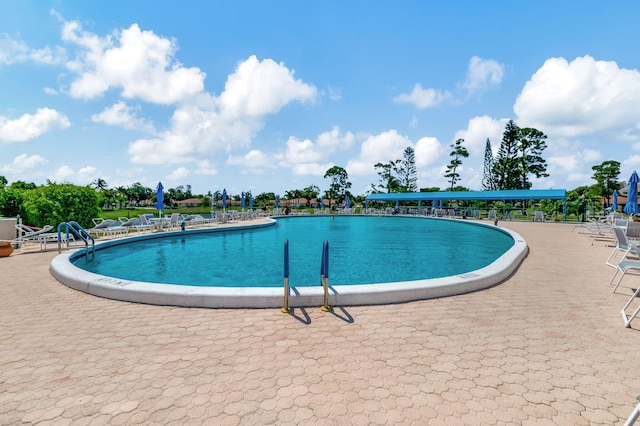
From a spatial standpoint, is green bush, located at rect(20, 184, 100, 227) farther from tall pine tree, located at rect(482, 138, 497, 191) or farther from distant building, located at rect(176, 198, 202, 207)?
distant building, located at rect(176, 198, 202, 207)

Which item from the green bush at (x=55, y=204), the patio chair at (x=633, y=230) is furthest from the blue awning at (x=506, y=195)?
the green bush at (x=55, y=204)

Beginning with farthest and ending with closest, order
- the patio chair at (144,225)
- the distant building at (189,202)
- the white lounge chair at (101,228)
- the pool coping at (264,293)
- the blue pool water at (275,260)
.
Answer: the distant building at (189,202)
the patio chair at (144,225)
the white lounge chair at (101,228)
the blue pool water at (275,260)
the pool coping at (264,293)

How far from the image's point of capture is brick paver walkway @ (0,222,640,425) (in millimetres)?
2205

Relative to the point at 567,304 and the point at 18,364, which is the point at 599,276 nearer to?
the point at 567,304

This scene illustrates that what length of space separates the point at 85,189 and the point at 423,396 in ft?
51.8

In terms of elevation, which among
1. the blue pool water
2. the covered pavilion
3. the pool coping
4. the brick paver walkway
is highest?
the covered pavilion

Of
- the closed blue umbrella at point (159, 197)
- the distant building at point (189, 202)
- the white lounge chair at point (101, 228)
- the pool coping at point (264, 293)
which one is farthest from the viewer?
the distant building at point (189, 202)

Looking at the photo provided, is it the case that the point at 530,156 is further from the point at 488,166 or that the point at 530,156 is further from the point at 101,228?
the point at 101,228

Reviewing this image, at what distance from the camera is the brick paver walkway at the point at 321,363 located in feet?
7.23

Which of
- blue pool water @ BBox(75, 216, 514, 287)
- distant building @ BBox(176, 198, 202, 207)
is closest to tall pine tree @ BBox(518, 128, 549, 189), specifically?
blue pool water @ BBox(75, 216, 514, 287)

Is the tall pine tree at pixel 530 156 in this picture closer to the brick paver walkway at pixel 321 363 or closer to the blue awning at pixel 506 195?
the blue awning at pixel 506 195

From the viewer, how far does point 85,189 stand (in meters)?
13.1

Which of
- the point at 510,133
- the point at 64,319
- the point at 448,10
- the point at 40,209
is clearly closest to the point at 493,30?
the point at 448,10

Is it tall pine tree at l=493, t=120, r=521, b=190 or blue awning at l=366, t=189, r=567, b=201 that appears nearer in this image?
blue awning at l=366, t=189, r=567, b=201
